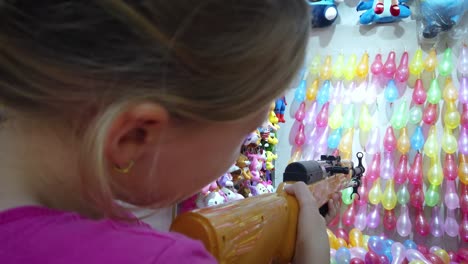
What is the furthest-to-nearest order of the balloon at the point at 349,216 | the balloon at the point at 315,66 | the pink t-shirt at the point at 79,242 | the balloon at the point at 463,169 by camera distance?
the balloon at the point at 315,66
the balloon at the point at 349,216
the balloon at the point at 463,169
the pink t-shirt at the point at 79,242

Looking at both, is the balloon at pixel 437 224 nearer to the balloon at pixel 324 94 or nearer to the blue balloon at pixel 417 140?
the blue balloon at pixel 417 140

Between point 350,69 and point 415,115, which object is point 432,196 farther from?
point 350,69

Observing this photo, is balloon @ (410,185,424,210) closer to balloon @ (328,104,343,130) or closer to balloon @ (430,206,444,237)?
balloon @ (430,206,444,237)

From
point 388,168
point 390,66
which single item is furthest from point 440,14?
point 388,168

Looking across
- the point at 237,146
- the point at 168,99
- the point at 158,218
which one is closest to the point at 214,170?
the point at 237,146

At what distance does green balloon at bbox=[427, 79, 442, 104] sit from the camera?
246cm

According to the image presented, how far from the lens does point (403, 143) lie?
98.4 inches

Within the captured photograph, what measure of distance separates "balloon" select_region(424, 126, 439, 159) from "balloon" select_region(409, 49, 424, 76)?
40cm

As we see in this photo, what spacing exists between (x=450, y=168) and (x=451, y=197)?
0.17 m

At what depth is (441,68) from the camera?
2498 mm

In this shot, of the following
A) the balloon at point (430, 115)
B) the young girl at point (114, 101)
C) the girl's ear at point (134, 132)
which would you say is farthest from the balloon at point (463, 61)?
the girl's ear at point (134, 132)

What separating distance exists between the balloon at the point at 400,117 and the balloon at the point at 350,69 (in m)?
0.38

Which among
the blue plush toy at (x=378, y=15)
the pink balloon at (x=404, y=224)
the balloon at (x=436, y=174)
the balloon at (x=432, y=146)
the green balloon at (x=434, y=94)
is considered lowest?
the pink balloon at (x=404, y=224)

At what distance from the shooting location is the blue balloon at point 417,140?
248 centimetres
